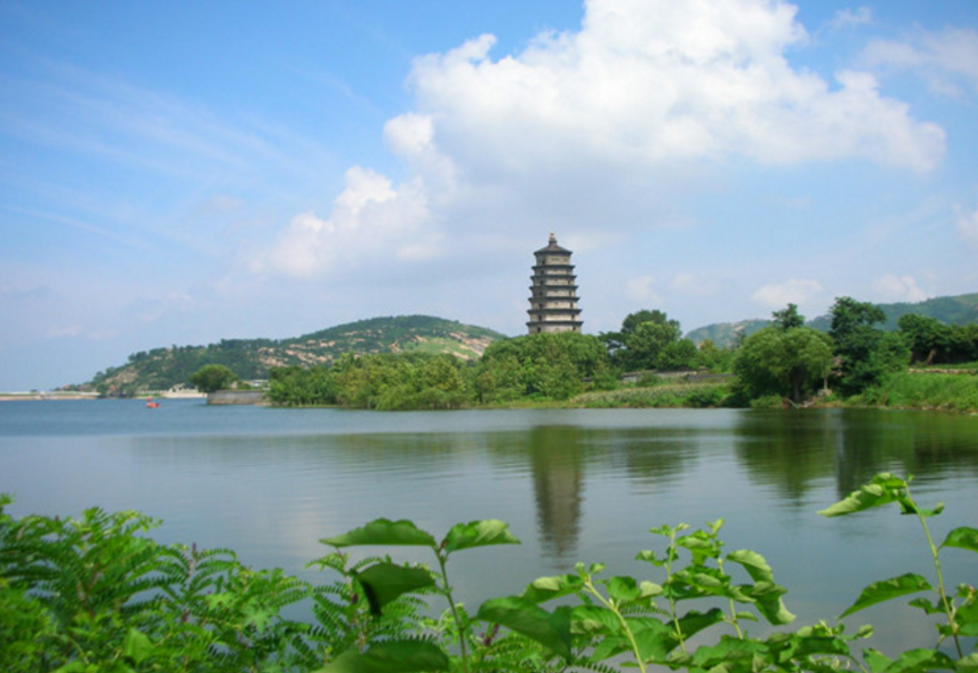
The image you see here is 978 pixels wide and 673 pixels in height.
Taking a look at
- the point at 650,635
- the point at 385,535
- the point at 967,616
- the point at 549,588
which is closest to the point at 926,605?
the point at 967,616

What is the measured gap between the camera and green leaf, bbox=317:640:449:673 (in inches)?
32.3

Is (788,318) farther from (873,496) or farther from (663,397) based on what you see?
(873,496)

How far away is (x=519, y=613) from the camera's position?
0.79 m

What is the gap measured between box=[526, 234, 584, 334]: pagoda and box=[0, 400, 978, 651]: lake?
1573 inches

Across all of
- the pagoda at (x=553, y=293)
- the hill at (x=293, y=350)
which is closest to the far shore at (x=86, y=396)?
the hill at (x=293, y=350)

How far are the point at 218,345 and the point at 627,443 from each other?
5034 inches

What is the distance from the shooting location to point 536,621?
2.55 ft

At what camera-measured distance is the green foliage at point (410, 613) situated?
0.83 m

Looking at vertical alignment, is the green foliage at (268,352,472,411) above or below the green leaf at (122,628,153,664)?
above

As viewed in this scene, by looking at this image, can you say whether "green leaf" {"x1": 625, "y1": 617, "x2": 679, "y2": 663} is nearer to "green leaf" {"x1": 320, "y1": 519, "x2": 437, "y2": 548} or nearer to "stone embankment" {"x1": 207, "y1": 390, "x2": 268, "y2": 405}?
"green leaf" {"x1": 320, "y1": 519, "x2": 437, "y2": 548}

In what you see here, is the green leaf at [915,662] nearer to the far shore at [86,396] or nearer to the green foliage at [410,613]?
the green foliage at [410,613]

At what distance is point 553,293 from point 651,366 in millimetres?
13983

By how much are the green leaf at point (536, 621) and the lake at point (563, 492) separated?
13.0 feet

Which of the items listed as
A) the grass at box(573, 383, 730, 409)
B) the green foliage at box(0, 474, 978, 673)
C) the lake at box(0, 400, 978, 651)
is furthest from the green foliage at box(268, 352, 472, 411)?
the green foliage at box(0, 474, 978, 673)
